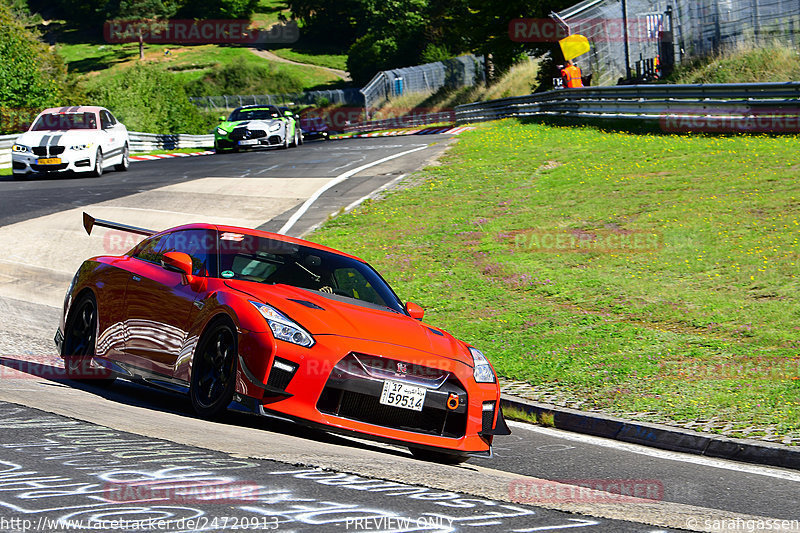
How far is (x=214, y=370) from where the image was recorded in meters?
6.67

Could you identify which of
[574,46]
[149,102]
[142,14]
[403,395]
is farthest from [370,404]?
[142,14]

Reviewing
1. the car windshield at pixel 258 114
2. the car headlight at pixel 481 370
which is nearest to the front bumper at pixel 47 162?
the car windshield at pixel 258 114

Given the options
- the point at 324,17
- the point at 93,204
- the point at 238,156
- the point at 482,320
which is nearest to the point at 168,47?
the point at 324,17

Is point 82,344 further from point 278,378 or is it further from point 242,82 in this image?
point 242,82

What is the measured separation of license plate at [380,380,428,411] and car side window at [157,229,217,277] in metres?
1.79

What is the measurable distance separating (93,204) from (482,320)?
37.8 ft

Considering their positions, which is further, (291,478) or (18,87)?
(18,87)

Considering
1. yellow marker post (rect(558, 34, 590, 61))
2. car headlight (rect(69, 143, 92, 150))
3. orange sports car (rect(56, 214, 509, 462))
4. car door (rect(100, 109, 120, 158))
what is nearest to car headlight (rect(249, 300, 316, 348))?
orange sports car (rect(56, 214, 509, 462))

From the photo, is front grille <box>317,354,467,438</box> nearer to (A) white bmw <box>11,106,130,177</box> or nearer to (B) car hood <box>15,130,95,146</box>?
(A) white bmw <box>11,106,130,177</box>

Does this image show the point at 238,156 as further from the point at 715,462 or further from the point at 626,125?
the point at 715,462

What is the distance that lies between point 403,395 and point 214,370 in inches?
53.0

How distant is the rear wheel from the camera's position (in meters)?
25.8

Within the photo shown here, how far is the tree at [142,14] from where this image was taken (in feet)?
380

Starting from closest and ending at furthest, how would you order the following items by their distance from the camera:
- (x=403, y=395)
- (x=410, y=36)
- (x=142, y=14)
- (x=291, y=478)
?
(x=291, y=478), (x=403, y=395), (x=410, y=36), (x=142, y=14)
